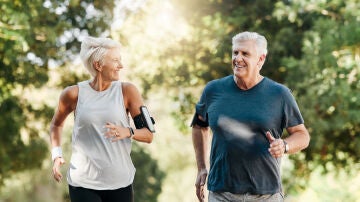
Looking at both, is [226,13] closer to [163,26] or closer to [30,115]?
[163,26]

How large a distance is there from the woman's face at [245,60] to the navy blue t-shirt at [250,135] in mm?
107

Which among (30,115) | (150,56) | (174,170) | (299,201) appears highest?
(150,56)

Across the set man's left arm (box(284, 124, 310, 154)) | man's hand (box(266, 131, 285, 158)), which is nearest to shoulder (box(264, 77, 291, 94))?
man's left arm (box(284, 124, 310, 154))

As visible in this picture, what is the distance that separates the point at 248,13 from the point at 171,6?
1.91 meters

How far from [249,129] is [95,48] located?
121 cm

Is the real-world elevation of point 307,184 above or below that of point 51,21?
below

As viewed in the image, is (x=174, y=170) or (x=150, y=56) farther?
(x=174, y=170)

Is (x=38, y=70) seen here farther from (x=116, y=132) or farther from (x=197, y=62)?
(x=116, y=132)

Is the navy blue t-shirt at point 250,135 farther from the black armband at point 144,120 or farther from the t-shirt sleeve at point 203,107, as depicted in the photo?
the black armband at point 144,120

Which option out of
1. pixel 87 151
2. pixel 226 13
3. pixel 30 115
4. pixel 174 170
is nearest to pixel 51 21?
pixel 30 115

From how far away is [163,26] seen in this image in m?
18.3

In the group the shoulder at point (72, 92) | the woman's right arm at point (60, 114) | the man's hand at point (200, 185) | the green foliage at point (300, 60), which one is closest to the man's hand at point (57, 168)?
the woman's right arm at point (60, 114)

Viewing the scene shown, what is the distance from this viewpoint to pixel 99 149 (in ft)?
16.5

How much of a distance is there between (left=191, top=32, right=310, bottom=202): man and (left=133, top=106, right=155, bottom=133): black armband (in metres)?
0.43
